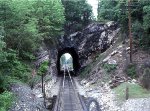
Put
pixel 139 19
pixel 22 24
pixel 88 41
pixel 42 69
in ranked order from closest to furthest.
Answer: pixel 22 24 → pixel 42 69 → pixel 139 19 → pixel 88 41

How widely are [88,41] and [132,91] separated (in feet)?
94.8

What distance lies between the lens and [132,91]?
3159 centimetres

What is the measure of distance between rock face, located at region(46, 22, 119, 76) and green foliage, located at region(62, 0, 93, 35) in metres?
2.04

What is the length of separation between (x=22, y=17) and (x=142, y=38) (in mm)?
14308

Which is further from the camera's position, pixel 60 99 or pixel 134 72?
pixel 134 72

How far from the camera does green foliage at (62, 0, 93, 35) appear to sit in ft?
212

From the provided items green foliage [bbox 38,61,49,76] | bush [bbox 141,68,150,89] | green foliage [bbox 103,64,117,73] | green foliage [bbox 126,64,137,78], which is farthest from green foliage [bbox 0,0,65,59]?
bush [bbox 141,68,150,89]

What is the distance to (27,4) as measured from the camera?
43531 mm

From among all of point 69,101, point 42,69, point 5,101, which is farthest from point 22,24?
point 5,101

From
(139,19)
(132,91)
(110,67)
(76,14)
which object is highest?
(76,14)

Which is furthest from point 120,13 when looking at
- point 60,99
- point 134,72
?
point 60,99

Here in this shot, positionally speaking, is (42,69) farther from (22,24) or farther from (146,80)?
(146,80)

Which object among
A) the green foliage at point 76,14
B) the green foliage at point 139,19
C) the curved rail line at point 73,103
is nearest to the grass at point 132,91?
the curved rail line at point 73,103

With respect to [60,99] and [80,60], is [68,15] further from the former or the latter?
[60,99]
